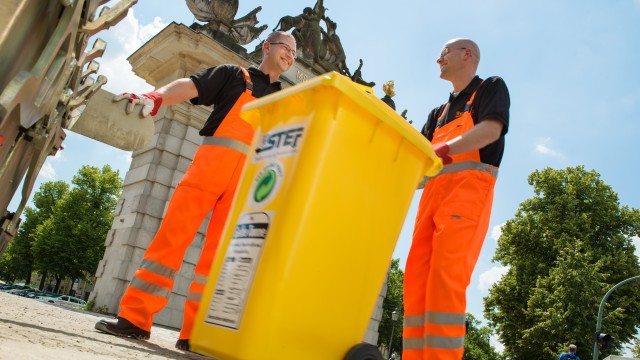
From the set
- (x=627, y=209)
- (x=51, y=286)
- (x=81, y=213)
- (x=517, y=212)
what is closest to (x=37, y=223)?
(x=81, y=213)

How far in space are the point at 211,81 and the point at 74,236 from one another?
3492cm

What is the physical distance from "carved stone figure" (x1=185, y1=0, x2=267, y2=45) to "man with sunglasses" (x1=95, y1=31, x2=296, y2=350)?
241 inches

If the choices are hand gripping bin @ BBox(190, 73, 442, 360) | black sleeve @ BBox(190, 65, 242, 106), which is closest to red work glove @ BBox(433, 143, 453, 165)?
hand gripping bin @ BBox(190, 73, 442, 360)

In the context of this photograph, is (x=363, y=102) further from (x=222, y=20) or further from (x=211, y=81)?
(x=222, y=20)

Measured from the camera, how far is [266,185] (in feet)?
5.47

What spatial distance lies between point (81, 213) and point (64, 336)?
118ft

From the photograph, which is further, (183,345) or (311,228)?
(183,345)

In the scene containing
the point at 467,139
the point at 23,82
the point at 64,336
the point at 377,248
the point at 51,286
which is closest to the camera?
the point at 23,82

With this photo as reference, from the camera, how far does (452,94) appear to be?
3154mm

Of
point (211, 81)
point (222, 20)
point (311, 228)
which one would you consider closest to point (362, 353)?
point (311, 228)

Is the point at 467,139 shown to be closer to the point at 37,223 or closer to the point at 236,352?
the point at 236,352

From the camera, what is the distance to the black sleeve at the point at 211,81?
3361mm

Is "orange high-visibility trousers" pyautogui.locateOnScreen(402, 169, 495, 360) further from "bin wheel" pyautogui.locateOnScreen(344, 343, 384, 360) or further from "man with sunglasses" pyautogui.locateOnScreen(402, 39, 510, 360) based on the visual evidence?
"bin wheel" pyautogui.locateOnScreen(344, 343, 384, 360)

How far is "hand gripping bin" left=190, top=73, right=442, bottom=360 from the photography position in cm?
148
